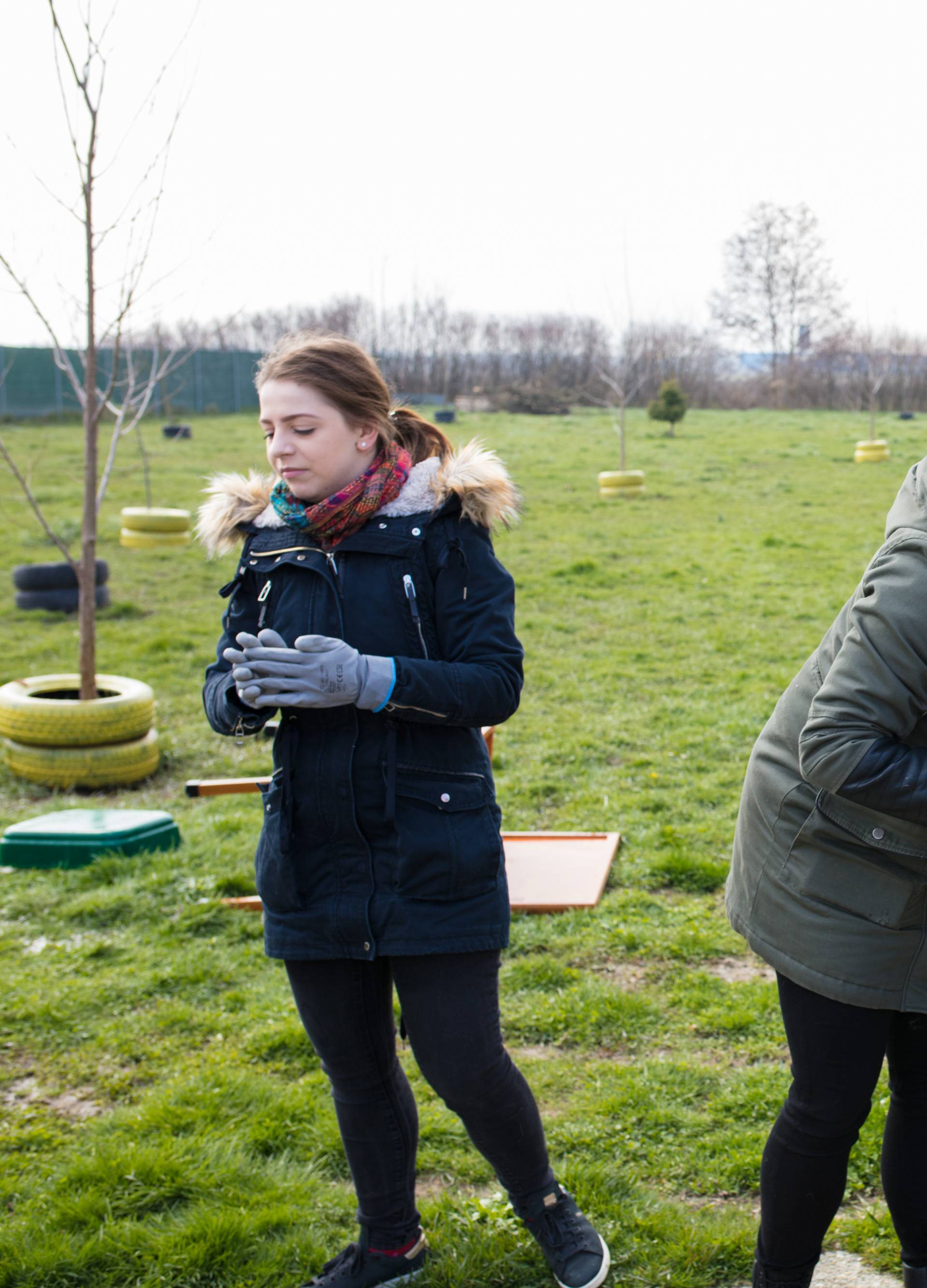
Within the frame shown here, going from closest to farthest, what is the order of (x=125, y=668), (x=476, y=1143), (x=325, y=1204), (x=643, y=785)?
(x=476, y=1143) < (x=325, y=1204) < (x=643, y=785) < (x=125, y=668)

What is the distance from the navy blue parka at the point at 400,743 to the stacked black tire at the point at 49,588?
8495mm

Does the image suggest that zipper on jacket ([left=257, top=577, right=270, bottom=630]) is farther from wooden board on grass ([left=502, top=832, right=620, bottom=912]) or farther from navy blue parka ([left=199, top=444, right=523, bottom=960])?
wooden board on grass ([left=502, top=832, right=620, bottom=912])

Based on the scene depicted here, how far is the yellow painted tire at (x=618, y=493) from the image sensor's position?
15.9 meters

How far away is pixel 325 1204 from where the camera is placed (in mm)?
2584

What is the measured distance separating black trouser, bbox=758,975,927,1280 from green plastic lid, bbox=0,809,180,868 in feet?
11.3

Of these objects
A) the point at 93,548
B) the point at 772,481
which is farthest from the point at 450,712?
the point at 772,481

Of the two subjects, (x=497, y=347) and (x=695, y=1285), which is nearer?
(x=695, y=1285)

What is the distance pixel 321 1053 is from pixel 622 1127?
3.33 feet

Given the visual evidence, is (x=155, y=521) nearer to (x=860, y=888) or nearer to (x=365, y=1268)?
(x=365, y=1268)

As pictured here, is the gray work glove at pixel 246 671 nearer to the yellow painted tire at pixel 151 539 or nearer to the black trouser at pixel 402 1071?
the black trouser at pixel 402 1071

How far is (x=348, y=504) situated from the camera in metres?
2.05

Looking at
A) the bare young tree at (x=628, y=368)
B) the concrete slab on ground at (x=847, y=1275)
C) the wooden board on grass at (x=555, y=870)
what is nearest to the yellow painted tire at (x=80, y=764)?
the wooden board on grass at (x=555, y=870)

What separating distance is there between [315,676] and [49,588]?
29.4ft

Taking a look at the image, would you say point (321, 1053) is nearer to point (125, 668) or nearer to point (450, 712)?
point (450, 712)
